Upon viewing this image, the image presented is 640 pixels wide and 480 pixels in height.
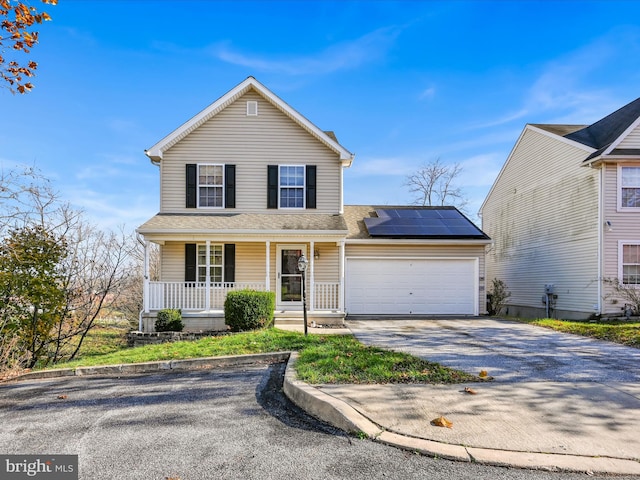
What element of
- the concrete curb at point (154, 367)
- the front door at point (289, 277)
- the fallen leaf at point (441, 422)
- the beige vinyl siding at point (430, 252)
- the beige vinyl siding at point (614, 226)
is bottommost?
the concrete curb at point (154, 367)

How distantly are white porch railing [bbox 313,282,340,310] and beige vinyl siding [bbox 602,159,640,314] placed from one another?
29.8 feet

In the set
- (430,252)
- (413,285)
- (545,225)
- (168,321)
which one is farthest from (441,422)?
(545,225)

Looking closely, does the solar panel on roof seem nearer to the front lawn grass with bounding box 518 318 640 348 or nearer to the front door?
the front door

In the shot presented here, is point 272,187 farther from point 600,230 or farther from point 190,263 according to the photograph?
point 600,230

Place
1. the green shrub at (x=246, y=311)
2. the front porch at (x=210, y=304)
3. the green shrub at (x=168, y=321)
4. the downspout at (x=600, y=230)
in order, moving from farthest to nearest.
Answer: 1. the downspout at (x=600, y=230)
2. the front porch at (x=210, y=304)
3. the green shrub at (x=168, y=321)
4. the green shrub at (x=246, y=311)

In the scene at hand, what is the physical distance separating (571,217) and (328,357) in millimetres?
13015

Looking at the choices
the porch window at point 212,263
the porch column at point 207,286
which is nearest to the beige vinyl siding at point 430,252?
the porch window at point 212,263

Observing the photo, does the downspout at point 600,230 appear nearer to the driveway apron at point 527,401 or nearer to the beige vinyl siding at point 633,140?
the beige vinyl siding at point 633,140

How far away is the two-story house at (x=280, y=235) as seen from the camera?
13.1 meters

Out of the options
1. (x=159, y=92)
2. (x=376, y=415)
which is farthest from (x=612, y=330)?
(x=159, y=92)

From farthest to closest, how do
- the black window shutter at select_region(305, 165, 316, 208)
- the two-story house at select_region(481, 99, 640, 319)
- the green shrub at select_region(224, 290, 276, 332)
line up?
the black window shutter at select_region(305, 165, 316, 208) < the two-story house at select_region(481, 99, 640, 319) < the green shrub at select_region(224, 290, 276, 332)

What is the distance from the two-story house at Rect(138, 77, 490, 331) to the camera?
1315 centimetres

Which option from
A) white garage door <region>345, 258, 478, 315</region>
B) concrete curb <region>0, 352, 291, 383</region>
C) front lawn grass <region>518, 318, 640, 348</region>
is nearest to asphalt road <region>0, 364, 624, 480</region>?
concrete curb <region>0, 352, 291, 383</region>

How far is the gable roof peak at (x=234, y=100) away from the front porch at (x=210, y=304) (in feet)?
15.4
